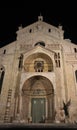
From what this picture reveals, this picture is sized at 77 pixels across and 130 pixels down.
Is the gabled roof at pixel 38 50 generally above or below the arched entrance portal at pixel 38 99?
above

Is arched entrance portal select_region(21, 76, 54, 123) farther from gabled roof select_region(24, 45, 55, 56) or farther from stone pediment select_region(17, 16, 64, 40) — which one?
stone pediment select_region(17, 16, 64, 40)

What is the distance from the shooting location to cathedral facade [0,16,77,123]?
42.5 feet

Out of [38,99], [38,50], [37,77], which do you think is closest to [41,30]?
[38,50]

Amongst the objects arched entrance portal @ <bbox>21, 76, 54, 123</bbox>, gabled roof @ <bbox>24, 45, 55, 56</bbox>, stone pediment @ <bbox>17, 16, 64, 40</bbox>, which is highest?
stone pediment @ <bbox>17, 16, 64, 40</bbox>

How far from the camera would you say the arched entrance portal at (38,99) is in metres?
13.1

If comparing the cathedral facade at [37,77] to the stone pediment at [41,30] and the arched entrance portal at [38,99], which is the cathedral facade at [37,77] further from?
the stone pediment at [41,30]

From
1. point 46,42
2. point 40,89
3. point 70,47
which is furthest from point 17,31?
point 40,89

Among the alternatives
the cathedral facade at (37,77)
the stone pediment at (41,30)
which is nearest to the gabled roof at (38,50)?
the cathedral facade at (37,77)

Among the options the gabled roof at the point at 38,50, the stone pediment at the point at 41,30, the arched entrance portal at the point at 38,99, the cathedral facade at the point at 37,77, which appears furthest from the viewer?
the stone pediment at the point at 41,30

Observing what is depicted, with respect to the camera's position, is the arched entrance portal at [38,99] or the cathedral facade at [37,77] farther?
the arched entrance portal at [38,99]

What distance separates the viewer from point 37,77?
564 inches

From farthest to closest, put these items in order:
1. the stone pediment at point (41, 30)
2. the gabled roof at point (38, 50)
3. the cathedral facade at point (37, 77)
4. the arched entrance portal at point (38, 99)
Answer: the stone pediment at point (41, 30), the gabled roof at point (38, 50), the arched entrance portal at point (38, 99), the cathedral facade at point (37, 77)

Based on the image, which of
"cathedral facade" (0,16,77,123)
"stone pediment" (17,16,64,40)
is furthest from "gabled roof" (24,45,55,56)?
"stone pediment" (17,16,64,40)

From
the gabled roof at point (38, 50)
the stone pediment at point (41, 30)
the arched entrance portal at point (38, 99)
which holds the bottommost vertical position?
A: the arched entrance portal at point (38, 99)
